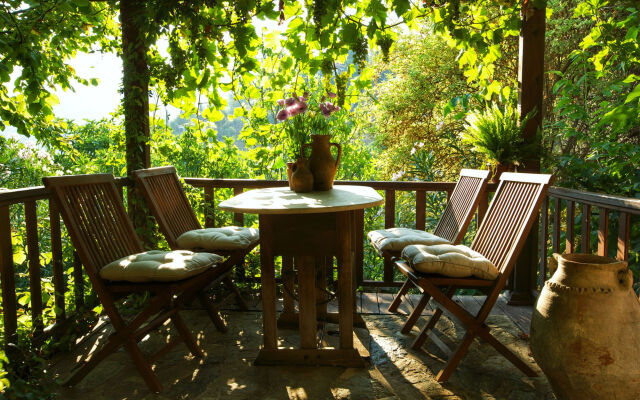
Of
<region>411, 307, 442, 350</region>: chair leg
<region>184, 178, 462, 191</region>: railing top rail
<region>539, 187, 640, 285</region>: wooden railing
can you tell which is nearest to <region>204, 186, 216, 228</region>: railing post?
<region>184, 178, 462, 191</region>: railing top rail

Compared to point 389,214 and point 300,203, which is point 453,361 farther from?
point 389,214

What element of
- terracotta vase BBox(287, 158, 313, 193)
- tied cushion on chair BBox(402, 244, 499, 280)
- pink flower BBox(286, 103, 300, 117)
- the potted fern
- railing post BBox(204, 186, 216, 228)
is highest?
pink flower BBox(286, 103, 300, 117)

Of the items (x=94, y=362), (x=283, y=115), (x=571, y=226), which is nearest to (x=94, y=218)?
(x=94, y=362)

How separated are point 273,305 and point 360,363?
52 centimetres

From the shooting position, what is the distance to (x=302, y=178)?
2814 mm

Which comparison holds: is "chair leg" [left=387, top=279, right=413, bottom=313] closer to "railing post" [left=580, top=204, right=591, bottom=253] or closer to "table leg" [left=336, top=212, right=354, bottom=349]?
"table leg" [left=336, top=212, right=354, bottom=349]

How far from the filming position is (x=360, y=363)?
8.06 feet

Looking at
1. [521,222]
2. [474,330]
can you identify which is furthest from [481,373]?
[521,222]

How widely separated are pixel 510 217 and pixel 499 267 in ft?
0.92

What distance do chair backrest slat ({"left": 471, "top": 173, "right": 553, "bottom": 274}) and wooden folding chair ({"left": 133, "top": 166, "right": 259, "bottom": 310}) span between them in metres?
1.44

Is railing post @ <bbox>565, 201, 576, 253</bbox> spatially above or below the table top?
below

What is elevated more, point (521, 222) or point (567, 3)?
point (567, 3)

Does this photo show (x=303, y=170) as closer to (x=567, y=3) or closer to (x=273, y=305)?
(x=273, y=305)

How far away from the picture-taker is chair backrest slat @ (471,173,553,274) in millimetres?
2338
